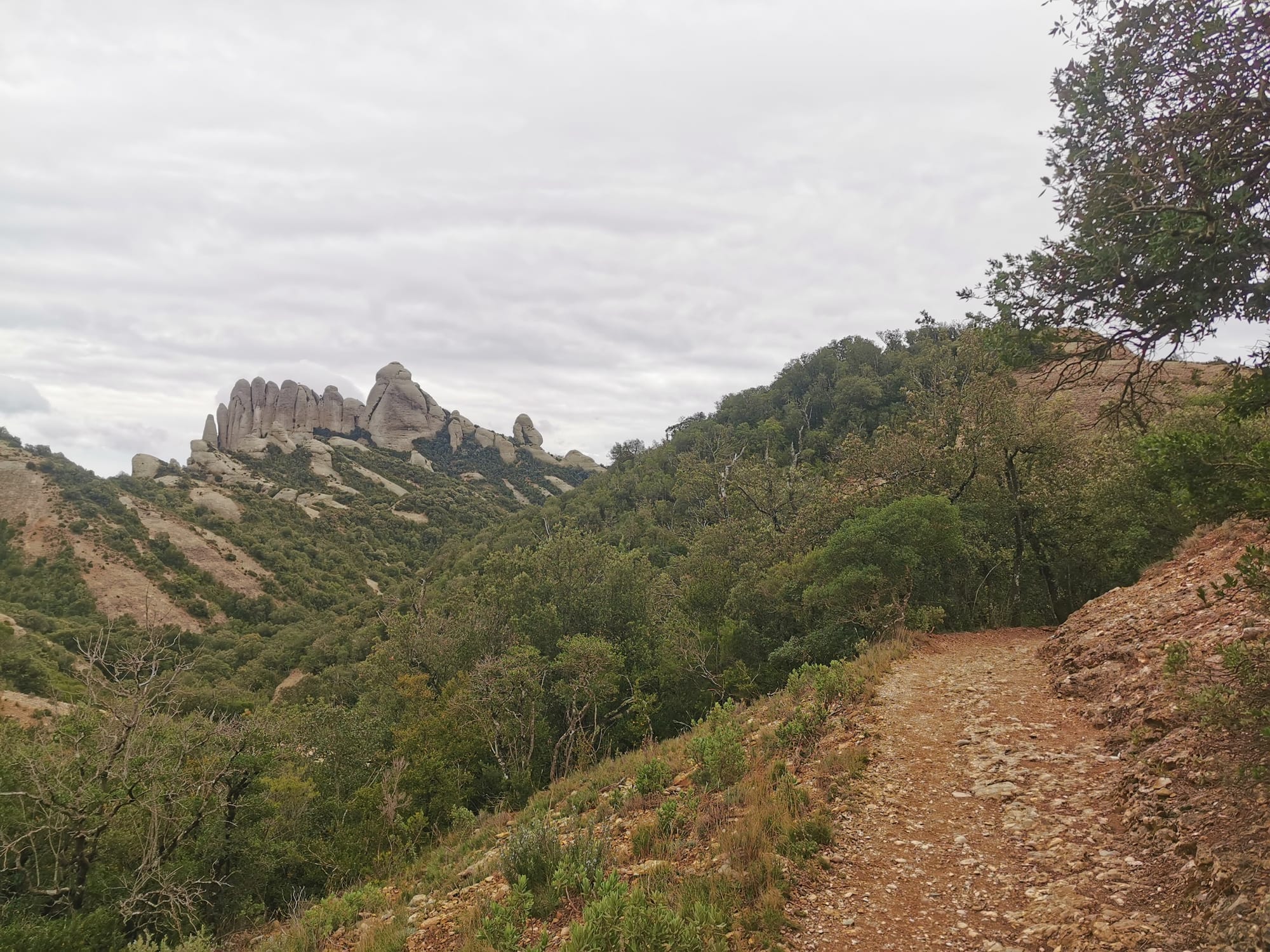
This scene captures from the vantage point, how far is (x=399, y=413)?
352 ft

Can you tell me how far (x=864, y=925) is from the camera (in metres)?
4.71

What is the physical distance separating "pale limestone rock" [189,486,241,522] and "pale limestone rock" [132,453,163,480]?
11.2m

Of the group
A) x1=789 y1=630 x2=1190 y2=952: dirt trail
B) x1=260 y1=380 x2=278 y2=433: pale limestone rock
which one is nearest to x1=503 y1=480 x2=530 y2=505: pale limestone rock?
x1=260 y1=380 x2=278 y2=433: pale limestone rock

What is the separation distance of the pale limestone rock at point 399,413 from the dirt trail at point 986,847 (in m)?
107

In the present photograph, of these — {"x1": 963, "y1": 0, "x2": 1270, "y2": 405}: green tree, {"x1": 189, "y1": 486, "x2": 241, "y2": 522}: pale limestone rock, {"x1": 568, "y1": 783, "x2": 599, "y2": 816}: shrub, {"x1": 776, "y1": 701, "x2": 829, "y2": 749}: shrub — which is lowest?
{"x1": 568, "y1": 783, "x2": 599, "y2": 816}: shrub

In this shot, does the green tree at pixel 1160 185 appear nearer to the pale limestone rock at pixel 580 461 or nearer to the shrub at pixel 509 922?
the shrub at pixel 509 922

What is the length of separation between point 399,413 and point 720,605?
324ft

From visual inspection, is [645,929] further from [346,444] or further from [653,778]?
[346,444]

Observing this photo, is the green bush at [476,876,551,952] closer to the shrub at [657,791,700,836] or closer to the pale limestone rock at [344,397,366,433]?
the shrub at [657,791,700,836]

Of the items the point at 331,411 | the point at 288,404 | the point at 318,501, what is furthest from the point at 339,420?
the point at 318,501

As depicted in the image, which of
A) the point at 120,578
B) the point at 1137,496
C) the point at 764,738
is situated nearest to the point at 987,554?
the point at 1137,496

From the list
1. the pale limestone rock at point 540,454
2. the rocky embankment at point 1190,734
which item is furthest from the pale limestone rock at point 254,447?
the rocky embankment at point 1190,734

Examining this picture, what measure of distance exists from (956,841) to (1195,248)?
5.91 meters

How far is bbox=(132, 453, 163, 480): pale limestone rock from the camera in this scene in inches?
2997
